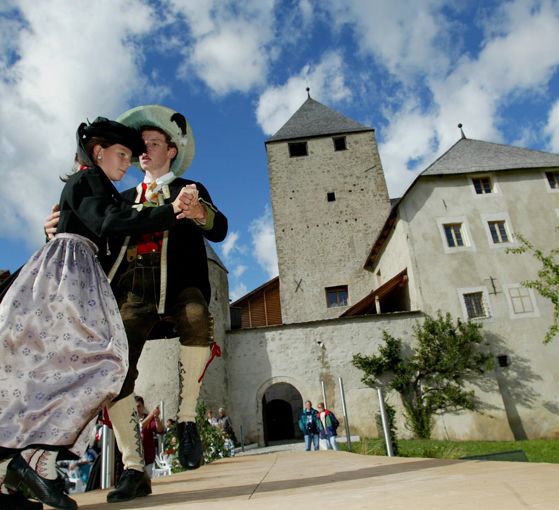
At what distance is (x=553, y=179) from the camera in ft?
63.7

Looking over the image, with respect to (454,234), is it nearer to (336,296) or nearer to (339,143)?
(336,296)

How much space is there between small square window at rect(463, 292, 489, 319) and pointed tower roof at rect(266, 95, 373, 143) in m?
12.2

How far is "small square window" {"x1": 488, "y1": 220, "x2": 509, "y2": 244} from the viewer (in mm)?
18219

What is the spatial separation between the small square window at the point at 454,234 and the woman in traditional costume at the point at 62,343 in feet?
57.1

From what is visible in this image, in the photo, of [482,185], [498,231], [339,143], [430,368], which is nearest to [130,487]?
[430,368]

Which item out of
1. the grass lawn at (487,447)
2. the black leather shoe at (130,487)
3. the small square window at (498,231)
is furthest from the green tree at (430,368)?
the black leather shoe at (130,487)

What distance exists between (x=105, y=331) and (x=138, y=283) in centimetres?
53

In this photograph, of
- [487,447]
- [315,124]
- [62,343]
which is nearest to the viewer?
[62,343]

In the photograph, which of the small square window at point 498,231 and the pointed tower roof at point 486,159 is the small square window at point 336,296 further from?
the small square window at point 498,231

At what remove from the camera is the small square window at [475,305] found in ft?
56.3

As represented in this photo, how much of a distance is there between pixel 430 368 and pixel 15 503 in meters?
16.1

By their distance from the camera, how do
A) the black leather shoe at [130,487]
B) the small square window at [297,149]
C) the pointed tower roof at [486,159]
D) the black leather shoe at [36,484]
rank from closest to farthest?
the black leather shoe at [36,484]
the black leather shoe at [130,487]
the pointed tower roof at [486,159]
the small square window at [297,149]

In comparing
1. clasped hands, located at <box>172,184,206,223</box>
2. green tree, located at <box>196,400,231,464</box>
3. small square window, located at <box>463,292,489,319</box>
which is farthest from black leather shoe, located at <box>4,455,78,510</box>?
small square window, located at <box>463,292,489,319</box>

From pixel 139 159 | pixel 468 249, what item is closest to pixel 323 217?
pixel 468 249
